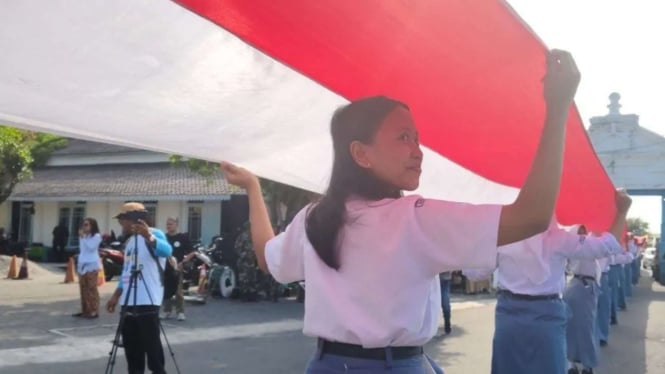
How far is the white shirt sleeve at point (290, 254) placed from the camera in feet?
7.49

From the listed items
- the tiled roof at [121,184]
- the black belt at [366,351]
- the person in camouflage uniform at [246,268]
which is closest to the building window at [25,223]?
the tiled roof at [121,184]

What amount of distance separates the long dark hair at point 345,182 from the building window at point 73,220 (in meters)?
28.2

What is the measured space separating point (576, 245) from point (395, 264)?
3.21 metres

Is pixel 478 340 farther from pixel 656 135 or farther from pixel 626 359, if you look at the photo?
pixel 656 135

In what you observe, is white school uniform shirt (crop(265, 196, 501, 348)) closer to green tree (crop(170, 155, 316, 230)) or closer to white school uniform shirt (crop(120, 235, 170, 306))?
white school uniform shirt (crop(120, 235, 170, 306))

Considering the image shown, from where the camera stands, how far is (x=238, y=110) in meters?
2.70

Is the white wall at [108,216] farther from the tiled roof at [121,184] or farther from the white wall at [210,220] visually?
the tiled roof at [121,184]

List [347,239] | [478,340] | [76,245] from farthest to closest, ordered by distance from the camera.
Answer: [76,245] < [478,340] < [347,239]

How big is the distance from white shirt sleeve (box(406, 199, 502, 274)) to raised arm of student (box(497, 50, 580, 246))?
0.13 ft

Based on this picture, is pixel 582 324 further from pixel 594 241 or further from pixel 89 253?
pixel 89 253

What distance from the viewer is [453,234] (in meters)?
1.87

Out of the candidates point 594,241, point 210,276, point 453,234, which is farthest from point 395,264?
point 210,276

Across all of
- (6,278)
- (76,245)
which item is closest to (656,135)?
(6,278)

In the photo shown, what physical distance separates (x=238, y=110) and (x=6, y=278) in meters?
20.9
